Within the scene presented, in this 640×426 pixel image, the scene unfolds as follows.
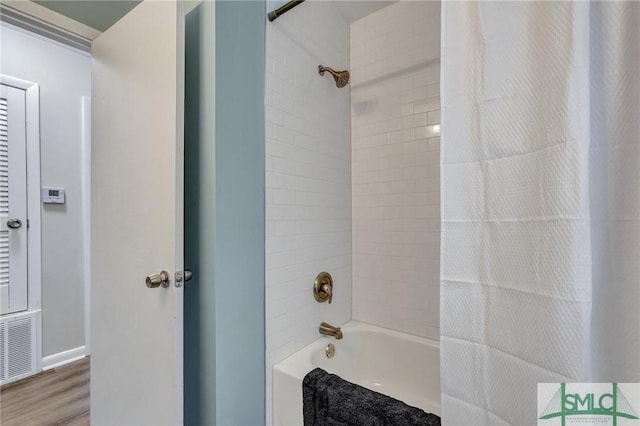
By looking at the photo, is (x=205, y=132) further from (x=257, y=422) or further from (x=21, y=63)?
(x=21, y=63)

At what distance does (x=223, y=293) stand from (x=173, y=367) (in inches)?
11.2

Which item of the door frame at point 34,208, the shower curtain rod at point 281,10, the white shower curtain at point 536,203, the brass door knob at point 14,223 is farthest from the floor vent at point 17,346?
the white shower curtain at point 536,203

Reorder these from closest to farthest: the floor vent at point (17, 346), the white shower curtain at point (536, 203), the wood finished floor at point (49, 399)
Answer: the white shower curtain at point (536, 203) < the wood finished floor at point (49, 399) < the floor vent at point (17, 346)

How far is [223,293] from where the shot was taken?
46.9 inches

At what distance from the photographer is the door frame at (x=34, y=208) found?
226 centimetres

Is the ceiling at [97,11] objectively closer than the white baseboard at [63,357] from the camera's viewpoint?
Yes

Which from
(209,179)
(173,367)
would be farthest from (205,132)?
(173,367)

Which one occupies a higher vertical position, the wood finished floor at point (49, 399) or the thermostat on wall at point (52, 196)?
the thermostat on wall at point (52, 196)

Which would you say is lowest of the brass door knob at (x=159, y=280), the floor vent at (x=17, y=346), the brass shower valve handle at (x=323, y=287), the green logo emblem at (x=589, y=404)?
the floor vent at (x=17, y=346)

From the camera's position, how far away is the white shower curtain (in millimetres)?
571

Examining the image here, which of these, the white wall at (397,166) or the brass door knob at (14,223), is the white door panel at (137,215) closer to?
the white wall at (397,166)

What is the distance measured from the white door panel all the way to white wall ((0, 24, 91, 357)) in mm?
1349

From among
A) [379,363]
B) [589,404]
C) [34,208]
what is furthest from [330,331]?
[34,208]

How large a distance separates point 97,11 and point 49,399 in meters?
2.20
